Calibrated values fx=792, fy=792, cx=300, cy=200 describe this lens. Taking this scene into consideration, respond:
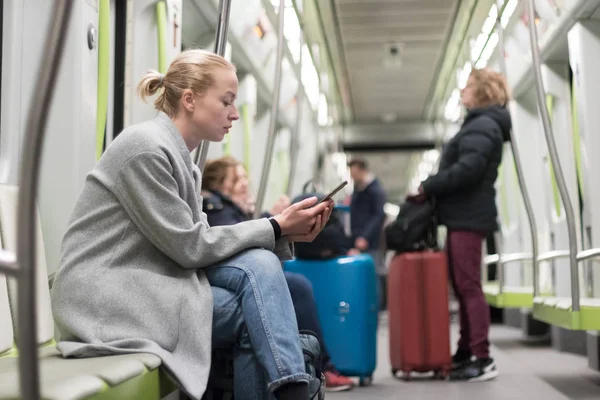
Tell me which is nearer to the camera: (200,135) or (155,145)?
(155,145)

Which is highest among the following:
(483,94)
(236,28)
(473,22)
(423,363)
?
(473,22)

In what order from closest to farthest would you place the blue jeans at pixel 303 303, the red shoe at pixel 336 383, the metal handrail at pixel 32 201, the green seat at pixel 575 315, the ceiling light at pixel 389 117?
the metal handrail at pixel 32 201 → the green seat at pixel 575 315 → the blue jeans at pixel 303 303 → the red shoe at pixel 336 383 → the ceiling light at pixel 389 117

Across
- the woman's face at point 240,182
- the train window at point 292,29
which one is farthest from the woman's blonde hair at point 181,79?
the train window at point 292,29

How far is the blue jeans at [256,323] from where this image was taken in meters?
1.94

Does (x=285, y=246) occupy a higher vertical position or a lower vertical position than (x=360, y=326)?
higher

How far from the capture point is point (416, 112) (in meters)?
13.3

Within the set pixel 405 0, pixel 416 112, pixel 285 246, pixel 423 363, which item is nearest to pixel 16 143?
pixel 285 246

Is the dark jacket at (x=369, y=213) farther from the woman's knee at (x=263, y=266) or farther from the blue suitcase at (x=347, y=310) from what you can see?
the woman's knee at (x=263, y=266)

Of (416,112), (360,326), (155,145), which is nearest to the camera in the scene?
(155,145)

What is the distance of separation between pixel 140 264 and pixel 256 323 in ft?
1.08

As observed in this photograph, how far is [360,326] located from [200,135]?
218cm

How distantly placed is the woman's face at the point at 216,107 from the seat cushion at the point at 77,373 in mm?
714

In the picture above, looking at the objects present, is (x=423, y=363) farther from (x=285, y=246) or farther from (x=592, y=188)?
(x=285, y=246)

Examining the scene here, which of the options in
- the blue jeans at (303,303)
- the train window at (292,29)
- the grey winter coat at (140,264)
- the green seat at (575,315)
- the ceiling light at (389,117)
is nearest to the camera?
the grey winter coat at (140,264)
